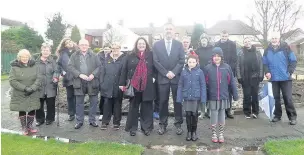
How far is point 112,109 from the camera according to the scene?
7832 mm

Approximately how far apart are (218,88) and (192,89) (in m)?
0.56

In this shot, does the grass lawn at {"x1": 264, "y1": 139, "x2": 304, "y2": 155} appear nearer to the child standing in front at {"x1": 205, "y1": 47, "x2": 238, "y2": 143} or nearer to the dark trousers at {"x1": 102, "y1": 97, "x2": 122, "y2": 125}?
the child standing in front at {"x1": 205, "y1": 47, "x2": 238, "y2": 143}

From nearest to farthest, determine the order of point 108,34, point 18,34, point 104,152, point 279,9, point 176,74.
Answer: point 104,152, point 176,74, point 18,34, point 279,9, point 108,34

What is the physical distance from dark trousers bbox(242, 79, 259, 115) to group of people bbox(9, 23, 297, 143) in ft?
0.10

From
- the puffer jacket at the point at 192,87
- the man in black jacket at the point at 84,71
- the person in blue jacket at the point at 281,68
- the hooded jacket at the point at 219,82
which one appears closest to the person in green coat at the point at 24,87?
the man in black jacket at the point at 84,71

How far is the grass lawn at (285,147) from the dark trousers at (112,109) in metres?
3.42

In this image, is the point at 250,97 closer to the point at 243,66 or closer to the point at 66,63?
the point at 243,66

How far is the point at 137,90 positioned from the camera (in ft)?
22.6

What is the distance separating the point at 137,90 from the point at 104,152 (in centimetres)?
176

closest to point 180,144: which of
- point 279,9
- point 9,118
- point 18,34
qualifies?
point 9,118

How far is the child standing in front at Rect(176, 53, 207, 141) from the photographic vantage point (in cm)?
639

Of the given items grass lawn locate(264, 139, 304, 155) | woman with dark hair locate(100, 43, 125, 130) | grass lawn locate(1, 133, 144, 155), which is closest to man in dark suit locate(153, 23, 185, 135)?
woman with dark hair locate(100, 43, 125, 130)

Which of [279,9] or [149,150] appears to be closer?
[149,150]

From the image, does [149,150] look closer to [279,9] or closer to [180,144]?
[180,144]
